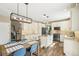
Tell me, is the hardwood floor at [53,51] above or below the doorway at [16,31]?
below

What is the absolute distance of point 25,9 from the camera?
1.89m

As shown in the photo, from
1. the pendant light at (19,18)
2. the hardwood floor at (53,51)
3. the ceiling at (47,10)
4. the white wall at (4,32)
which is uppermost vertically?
the ceiling at (47,10)

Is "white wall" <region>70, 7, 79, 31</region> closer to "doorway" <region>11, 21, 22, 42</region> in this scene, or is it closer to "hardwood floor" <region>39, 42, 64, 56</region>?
"hardwood floor" <region>39, 42, 64, 56</region>

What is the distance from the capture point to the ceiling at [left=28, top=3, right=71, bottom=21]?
6.23 ft

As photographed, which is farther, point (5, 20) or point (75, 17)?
point (75, 17)

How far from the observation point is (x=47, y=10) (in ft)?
6.26

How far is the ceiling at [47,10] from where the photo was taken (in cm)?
190

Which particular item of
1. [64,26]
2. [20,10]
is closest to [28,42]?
[20,10]

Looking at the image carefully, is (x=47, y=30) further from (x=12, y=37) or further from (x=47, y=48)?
(x=12, y=37)

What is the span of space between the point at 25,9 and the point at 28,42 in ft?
1.89

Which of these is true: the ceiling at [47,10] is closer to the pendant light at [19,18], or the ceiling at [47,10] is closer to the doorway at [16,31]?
the pendant light at [19,18]

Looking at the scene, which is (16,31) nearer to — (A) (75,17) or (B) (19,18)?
(B) (19,18)

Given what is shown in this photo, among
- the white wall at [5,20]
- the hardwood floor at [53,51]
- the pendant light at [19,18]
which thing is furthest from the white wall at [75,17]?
the white wall at [5,20]

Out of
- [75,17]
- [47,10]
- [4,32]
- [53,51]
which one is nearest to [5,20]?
[4,32]
